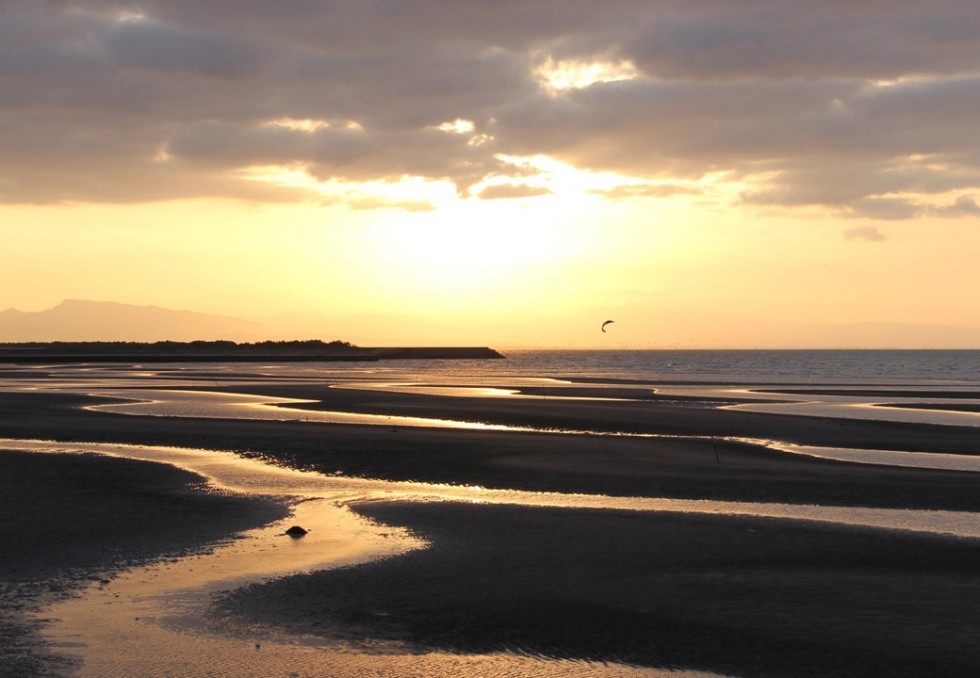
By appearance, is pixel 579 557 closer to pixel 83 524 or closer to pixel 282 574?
pixel 282 574

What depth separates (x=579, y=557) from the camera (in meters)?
16.5

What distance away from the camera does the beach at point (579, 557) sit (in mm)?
11914

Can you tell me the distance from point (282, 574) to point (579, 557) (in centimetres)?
468

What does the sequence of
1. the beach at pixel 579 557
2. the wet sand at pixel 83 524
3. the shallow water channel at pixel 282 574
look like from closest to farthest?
1. the shallow water channel at pixel 282 574
2. the beach at pixel 579 557
3. the wet sand at pixel 83 524

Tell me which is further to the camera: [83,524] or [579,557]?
[83,524]

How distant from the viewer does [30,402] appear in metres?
51.2

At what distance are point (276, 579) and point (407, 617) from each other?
8.80ft

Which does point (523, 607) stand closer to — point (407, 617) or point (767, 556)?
point (407, 617)

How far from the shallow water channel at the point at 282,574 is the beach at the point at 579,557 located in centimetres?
37

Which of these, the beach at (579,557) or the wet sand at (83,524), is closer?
the beach at (579,557)

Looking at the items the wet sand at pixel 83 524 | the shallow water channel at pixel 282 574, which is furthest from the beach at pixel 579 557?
the shallow water channel at pixel 282 574

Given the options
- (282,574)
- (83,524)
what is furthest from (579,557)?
(83,524)

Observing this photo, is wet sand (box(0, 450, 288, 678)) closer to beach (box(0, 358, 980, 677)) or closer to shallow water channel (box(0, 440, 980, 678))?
beach (box(0, 358, 980, 677))

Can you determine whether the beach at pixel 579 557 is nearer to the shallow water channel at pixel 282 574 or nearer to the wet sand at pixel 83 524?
the wet sand at pixel 83 524
